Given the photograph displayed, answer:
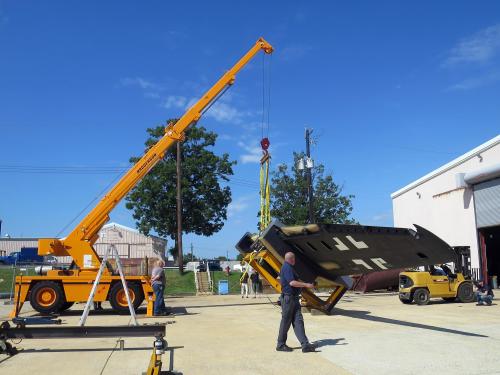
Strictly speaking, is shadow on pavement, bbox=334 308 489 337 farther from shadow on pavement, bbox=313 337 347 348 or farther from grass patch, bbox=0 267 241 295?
grass patch, bbox=0 267 241 295

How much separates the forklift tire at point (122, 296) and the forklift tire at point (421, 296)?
9819 millimetres

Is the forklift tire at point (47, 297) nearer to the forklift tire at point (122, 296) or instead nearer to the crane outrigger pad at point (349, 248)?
the forklift tire at point (122, 296)

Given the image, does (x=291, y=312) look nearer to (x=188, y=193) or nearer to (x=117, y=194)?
(x=117, y=194)

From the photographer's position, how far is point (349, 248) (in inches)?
378

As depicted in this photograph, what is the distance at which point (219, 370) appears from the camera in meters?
6.98

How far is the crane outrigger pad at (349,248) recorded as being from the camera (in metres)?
9.05

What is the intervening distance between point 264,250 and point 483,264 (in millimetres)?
15671

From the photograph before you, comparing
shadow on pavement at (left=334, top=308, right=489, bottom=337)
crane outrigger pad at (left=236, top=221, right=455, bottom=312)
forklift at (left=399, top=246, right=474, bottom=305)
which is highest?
crane outrigger pad at (left=236, top=221, right=455, bottom=312)

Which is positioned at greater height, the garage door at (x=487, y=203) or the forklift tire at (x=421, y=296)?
the garage door at (x=487, y=203)

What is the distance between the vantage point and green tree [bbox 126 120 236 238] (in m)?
42.9

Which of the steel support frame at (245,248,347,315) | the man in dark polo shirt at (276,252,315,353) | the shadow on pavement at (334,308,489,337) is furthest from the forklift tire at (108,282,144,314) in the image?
the man in dark polo shirt at (276,252,315,353)

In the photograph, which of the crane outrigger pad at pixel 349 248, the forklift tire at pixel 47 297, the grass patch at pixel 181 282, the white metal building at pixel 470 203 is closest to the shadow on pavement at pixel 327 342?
the crane outrigger pad at pixel 349 248

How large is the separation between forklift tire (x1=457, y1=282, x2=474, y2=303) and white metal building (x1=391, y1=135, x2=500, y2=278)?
6.60m

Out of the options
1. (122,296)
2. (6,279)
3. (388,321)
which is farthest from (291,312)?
(6,279)
